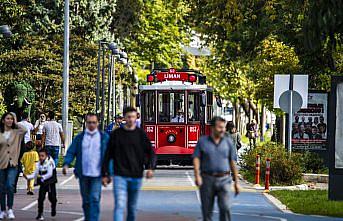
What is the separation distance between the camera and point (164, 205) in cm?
2342

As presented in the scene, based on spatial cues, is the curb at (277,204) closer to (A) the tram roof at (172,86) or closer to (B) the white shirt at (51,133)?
(B) the white shirt at (51,133)

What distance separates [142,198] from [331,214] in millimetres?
5561

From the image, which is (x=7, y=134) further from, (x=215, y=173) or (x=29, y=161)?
(x=215, y=173)

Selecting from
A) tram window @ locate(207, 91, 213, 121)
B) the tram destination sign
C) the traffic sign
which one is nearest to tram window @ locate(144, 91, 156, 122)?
the tram destination sign

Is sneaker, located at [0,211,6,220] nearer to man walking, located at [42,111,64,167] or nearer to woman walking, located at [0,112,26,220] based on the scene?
woman walking, located at [0,112,26,220]

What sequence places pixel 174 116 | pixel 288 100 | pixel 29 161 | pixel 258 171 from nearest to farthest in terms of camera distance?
pixel 29 161 → pixel 258 171 → pixel 288 100 → pixel 174 116

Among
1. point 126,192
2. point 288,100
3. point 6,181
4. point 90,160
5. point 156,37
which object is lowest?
point 6,181

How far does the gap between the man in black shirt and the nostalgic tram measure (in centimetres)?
2243

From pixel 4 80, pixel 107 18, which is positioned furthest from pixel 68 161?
pixel 107 18

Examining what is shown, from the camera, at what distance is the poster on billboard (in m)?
35.5

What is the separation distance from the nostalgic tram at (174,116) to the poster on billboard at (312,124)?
4117mm

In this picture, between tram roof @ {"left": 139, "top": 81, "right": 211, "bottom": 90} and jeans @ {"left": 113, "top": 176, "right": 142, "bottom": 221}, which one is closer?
jeans @ {"left": 113, "top": 176, "right": 142, "bottom": 221}

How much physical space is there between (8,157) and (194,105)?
19.9m

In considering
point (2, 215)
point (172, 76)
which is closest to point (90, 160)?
point (2, 215)
